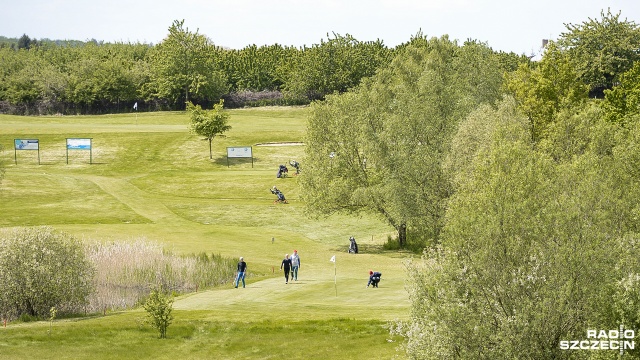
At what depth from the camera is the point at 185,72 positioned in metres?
151

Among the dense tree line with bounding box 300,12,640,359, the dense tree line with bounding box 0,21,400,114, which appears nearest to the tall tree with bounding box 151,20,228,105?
the dense tree line with bounding box 0,21,400,114

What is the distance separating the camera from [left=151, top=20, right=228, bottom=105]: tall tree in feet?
488

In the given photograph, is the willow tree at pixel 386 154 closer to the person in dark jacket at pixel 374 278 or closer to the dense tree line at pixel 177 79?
the person in dark jacket at pixel 374 278


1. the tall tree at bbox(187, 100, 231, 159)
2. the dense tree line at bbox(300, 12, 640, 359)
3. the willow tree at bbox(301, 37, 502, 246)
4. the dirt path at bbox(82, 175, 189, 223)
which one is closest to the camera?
the dense tree line at bbox(300, 12, 640, 359)

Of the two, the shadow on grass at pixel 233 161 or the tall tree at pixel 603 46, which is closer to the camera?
the shadow on grass at pixel 233 161

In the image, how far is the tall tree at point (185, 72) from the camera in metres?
149

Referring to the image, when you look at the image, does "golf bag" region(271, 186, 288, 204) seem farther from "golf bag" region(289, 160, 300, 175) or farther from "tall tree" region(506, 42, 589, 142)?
"tall tree" region(506, 42, 589, 142)

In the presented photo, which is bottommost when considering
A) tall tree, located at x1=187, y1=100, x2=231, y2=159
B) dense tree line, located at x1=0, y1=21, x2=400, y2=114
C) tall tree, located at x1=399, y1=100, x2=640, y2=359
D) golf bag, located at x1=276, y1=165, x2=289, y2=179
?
tall tree, located at x1=399, y1=100, x2=640, y2=359

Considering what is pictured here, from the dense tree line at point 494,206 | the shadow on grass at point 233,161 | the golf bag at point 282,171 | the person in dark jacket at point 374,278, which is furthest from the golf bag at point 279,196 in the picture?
the person in dark jacket at point 374,278

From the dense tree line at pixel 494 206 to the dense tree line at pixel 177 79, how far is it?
7372cm

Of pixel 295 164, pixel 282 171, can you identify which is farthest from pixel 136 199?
pixel 295 164

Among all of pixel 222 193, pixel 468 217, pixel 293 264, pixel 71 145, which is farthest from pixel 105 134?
pixel 468 217

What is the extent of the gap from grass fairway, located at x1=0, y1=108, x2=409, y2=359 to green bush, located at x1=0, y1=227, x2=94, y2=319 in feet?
8.74

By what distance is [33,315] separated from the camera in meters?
43.0
